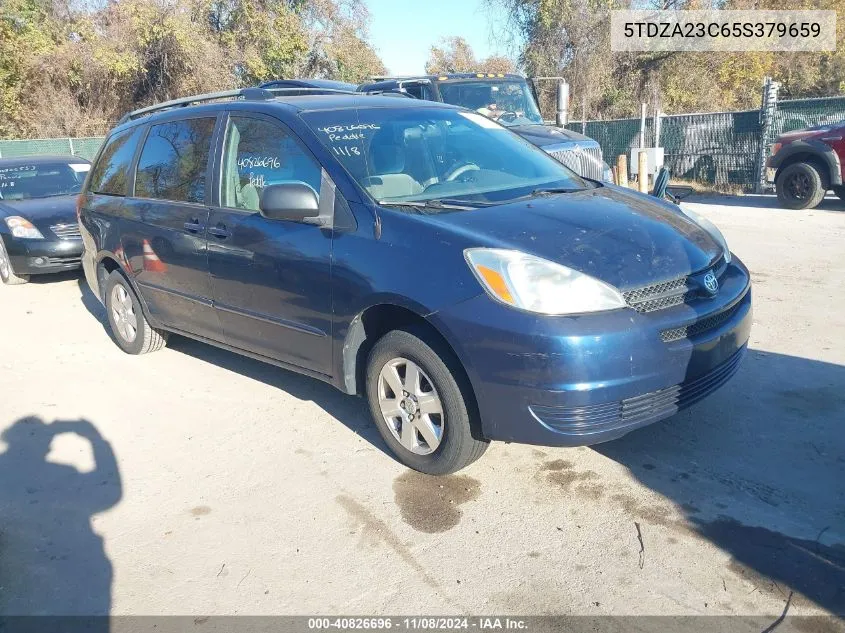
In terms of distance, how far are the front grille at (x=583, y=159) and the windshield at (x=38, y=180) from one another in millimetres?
6398

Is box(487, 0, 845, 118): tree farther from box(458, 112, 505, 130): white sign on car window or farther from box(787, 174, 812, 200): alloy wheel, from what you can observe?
box(458, 112, 505, 130): white sign on car window

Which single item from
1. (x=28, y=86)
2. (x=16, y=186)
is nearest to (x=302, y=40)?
(x=28, y=86)

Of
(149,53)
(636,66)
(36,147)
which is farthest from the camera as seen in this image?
(636,66)

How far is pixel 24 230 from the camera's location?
877 centimetres

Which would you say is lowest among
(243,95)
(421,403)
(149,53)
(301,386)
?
(301,386)

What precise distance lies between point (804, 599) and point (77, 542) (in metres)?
3.03

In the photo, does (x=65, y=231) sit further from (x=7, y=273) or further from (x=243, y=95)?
(x=243, y=95)

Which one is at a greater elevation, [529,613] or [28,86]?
[28,86]

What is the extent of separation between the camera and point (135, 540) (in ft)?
11.1

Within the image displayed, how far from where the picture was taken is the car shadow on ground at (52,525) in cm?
300

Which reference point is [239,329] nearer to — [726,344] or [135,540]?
[135,540]

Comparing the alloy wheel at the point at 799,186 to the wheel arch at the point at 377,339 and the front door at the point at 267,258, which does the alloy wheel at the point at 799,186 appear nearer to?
the front door at the point at 267,258

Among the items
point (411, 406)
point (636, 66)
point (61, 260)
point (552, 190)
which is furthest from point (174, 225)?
point (636, 66)

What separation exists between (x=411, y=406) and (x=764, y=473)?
1.73m
